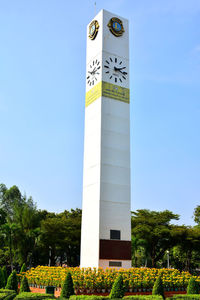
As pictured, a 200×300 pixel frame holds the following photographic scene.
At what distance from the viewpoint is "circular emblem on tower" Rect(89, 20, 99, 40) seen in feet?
86.5

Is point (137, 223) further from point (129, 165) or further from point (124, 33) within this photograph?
point (124, 33)

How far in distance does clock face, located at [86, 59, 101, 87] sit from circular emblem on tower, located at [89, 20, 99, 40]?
220 cm

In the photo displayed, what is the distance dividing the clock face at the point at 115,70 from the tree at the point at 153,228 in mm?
23432

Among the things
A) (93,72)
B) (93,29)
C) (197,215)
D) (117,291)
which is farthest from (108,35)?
(197,215)

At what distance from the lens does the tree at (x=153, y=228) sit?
141 feet

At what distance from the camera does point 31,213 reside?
3906cm

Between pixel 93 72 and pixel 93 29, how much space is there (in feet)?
12.4

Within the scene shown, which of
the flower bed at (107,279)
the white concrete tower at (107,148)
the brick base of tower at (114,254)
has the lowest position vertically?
the flower bed at (107,279)

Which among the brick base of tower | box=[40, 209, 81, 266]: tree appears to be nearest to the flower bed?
the brick base of tower

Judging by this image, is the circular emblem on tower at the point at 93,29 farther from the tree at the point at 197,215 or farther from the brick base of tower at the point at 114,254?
the tree at the point at 197,215

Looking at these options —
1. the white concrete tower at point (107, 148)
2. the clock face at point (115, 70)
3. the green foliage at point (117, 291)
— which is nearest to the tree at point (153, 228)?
the white concrete tower at point (107, 148)

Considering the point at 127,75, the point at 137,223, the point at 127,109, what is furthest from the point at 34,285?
the point at 137,223

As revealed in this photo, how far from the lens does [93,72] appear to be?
26.1 m

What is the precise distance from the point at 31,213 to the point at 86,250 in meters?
18.0
